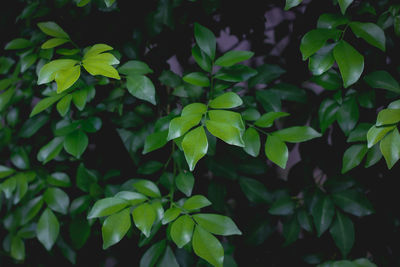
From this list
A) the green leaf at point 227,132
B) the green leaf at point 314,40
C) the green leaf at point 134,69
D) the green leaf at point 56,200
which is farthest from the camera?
the green leaf at point 56,200

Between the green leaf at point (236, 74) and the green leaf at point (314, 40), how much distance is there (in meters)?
0.13

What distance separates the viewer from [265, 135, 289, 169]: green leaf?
66 centimetres

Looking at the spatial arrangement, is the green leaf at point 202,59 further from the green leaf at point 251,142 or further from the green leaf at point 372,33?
the green leaf at point 372,33

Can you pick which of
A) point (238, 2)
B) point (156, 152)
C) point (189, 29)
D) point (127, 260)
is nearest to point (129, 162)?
point (156, 152)

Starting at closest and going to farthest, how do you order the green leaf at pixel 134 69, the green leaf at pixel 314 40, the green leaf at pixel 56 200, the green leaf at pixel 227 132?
the green leaf at pixel 227 132
the green leaf at pixel 314 40
the green leaf at pixel 134 69
the green leaf at pixel 56 200

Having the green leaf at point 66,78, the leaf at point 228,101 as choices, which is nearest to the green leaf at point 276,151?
the leaf at point 228,101

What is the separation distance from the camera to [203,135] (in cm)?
58

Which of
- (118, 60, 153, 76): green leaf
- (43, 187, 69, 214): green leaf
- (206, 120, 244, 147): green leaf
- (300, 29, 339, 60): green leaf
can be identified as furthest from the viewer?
(43, 187, 69, 214): green leaf

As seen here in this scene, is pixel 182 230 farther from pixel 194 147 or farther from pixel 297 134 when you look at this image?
pixel 297 134

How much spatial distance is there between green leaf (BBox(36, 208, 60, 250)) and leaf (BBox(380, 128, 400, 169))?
678mm

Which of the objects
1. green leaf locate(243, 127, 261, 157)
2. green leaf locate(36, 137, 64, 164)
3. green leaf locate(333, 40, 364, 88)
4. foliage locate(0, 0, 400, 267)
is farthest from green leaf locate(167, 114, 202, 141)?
green leaf locate(36, 137, 64, 164)

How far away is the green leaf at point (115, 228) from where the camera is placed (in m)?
0.64

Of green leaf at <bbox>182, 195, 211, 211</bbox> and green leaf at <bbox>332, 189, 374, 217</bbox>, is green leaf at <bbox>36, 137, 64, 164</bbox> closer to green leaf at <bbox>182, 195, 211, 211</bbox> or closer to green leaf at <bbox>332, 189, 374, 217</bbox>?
green leaf at <bbox>182, 195, 211, 211</bbox>

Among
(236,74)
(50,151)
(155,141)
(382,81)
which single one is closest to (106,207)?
(155,141)
